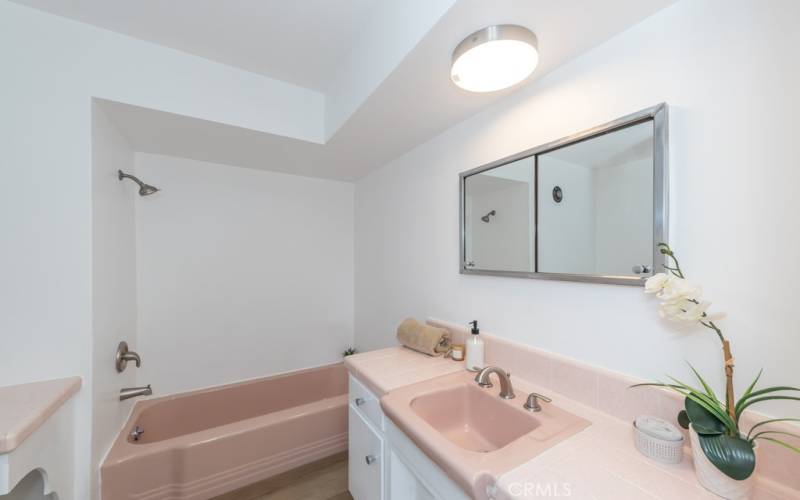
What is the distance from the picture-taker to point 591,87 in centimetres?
101

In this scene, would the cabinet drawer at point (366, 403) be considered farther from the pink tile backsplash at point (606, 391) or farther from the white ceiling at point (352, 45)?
the white ceiling at point (352, 45)

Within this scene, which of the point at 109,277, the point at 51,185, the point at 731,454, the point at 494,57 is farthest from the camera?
the point at 109,277

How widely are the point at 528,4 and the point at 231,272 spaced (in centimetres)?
239

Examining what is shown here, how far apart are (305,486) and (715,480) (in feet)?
6.10

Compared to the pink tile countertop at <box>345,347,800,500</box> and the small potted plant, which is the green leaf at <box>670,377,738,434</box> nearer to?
the small potted plant

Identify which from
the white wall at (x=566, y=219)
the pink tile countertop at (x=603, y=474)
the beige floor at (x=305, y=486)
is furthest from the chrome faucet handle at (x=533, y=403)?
the beige floor at (x=305, y=486)

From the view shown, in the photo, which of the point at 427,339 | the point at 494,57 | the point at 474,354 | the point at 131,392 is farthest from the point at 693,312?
the point at 131,392

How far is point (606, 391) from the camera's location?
0.95 m

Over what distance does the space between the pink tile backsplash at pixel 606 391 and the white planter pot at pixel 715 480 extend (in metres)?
0.12

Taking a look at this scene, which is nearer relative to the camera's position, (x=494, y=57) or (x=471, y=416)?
(x=494, y=57)

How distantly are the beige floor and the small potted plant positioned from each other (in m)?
1.64

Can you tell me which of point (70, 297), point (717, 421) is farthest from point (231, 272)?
point (717, 421)

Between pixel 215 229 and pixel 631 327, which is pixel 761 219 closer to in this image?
pixel 631 327

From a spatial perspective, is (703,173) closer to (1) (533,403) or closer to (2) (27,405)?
(1) (533,403)
